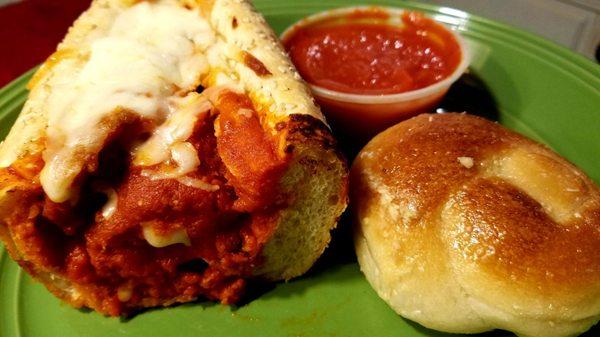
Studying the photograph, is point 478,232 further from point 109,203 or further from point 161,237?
point 109,203

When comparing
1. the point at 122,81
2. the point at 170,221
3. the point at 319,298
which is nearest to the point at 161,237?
the point at 170,221

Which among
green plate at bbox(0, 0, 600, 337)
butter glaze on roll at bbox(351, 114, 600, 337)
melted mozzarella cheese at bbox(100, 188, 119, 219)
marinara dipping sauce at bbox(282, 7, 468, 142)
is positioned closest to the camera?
butter glaze on roll at bbox(351, 114, 600, 337)

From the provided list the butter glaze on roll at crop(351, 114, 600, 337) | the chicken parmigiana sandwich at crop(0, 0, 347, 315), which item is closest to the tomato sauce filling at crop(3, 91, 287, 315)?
the chicken parmigiana sandwich at crop(0, 0, 347, 315)

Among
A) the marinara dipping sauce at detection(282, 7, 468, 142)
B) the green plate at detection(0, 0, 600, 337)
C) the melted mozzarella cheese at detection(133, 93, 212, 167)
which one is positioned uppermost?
the melted mozzarella cheese at detection(133, 93, 212, 167)

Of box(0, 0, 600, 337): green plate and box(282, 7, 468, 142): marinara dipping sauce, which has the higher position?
box(282, 7, 468, 142): marinara dipping sauce

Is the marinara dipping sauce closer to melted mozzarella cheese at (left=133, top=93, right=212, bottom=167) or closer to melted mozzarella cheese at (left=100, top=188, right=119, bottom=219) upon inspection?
melted mozzarella cheese at (left=133, top=93, right=212, bottom=167)

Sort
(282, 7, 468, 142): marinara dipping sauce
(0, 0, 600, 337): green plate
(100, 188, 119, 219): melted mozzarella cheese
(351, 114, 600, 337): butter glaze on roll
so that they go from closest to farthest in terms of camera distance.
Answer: (351, 114, 600, 337): butter glaze on roll < (100, 188, 119, 219): melted mozzarella cheese < (0, 0, 600, 337): green plate < (282, 7, 468, 142): marinara dipping sauce

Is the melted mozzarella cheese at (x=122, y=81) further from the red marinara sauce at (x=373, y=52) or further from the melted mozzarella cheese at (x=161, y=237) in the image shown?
the red marinara sauce at (x=373, y=52)

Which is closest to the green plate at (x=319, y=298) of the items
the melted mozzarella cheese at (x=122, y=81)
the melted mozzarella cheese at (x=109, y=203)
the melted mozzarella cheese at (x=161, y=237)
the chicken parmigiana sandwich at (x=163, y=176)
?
the chicken parmigiana sandwich at (x=163, y=176)
